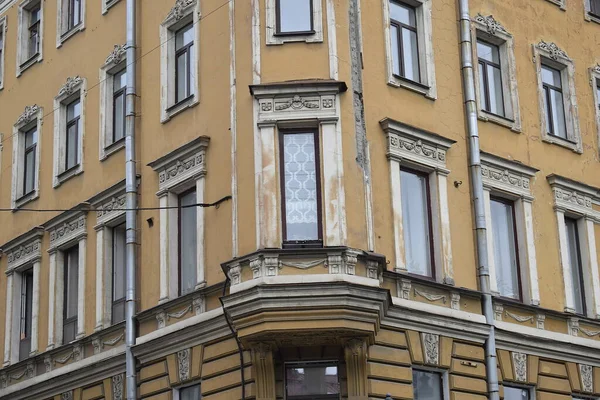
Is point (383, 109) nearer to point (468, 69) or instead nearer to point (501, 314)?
point (468, 69)

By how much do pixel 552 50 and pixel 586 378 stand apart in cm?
773

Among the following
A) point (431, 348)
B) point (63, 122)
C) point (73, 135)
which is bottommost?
point (431, 348)

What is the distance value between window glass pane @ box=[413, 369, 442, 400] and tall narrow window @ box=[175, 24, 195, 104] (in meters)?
7.64

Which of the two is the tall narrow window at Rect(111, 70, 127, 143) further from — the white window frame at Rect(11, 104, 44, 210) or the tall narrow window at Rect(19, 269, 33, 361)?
the tall narrow window at Rect(19, 269, 33, 361)

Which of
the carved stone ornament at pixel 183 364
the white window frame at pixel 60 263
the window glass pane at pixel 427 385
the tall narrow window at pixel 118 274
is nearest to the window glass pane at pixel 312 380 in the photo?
the window glass pane at pixel 427 385

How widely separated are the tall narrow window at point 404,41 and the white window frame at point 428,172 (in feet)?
4.66

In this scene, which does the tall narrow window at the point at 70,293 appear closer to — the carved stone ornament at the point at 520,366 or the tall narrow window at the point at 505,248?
the tall narrow window at the point at 505,248

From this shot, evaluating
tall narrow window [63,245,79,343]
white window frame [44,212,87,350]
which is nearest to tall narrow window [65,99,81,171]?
white window frame [44,212,87,350]

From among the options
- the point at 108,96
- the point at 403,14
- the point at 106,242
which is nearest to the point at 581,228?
the point at 403,14

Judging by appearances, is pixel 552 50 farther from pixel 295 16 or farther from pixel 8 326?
Result: pixel 8 326

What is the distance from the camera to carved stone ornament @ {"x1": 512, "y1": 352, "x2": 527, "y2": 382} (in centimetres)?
2548

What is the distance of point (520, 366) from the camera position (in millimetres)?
25594

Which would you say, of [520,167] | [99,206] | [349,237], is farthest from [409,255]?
[99,206]

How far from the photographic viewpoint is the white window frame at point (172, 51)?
2602 cm
